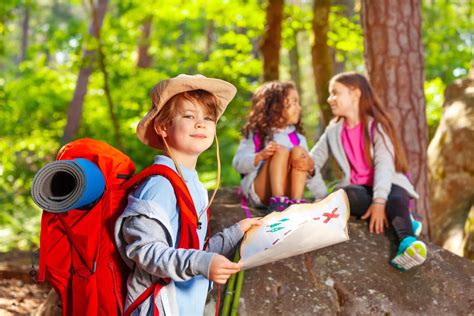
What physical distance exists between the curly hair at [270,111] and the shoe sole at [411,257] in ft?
4.66

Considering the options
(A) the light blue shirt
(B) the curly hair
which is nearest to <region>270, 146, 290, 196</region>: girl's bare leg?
(B) the curly hair

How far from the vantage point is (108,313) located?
2412mm

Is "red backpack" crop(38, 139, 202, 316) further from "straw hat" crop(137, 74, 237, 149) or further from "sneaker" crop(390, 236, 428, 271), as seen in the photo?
"sneaker" crop(390, 236, 428, 271)

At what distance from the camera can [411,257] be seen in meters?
3.93

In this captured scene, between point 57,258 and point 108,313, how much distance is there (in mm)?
325

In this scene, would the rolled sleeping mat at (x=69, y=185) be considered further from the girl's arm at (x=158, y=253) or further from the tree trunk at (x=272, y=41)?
the tree trunk at (x=272, y=41)

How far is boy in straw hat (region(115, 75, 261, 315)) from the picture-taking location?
7.20 ft

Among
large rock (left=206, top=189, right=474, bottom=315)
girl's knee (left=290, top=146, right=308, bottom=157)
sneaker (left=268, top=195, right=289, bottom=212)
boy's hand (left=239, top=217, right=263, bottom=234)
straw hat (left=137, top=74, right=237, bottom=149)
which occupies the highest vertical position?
straw hat (left=137, top=74, right=237, bottom=149)

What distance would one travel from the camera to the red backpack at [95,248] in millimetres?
2395

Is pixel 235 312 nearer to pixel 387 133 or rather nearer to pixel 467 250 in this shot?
pixel 387 133

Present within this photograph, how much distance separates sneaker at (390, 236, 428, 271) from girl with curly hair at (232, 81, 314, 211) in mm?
825

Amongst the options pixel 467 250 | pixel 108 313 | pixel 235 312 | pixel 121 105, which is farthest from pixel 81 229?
pixel 121 105

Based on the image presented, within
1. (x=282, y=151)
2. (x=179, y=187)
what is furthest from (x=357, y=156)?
(x=179, y=187)

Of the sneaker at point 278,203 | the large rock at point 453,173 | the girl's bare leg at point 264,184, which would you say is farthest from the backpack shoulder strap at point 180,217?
the large rock at point 453,173
